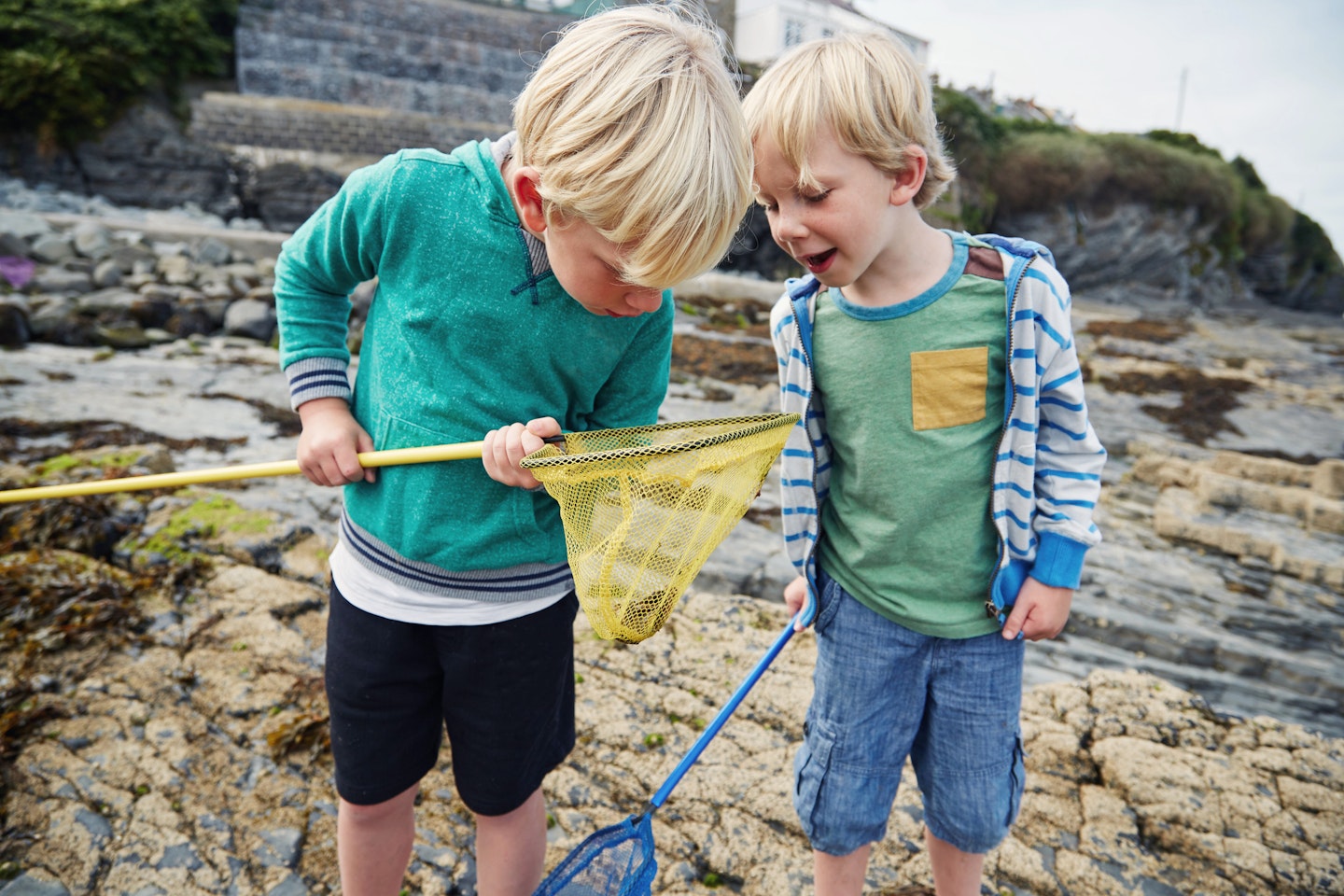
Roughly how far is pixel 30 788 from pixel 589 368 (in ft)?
6.70

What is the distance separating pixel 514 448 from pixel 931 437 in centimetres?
90

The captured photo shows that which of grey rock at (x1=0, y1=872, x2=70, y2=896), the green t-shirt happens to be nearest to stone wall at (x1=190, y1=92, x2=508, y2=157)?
grey rock at (x1=0, y1=872, x2=70, y2=896)

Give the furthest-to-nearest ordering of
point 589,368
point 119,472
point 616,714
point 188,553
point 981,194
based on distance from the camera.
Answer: point 981,194, point 119,472, point 188,553, point 616,714, point 589,368

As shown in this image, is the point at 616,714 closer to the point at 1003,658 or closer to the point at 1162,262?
the point at 1003,658

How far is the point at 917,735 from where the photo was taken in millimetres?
1799

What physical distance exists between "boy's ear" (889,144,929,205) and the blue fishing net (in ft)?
4.60

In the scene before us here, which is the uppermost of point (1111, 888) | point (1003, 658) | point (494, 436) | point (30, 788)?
point (494, 436)

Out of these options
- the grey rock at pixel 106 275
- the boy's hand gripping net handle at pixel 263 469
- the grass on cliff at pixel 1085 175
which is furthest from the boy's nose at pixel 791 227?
the grass on cliff at pixel 1085 175

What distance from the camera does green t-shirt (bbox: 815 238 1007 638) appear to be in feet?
5.55

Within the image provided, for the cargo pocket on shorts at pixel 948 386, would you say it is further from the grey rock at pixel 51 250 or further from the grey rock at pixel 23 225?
the grey rock at pixel 23 225

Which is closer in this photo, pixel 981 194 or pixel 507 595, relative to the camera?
pixel 507 595

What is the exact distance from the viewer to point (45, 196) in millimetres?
13438

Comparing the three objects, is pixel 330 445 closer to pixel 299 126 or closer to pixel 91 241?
pixel 91 241

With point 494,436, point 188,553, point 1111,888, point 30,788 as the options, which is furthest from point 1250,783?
point 188,553
